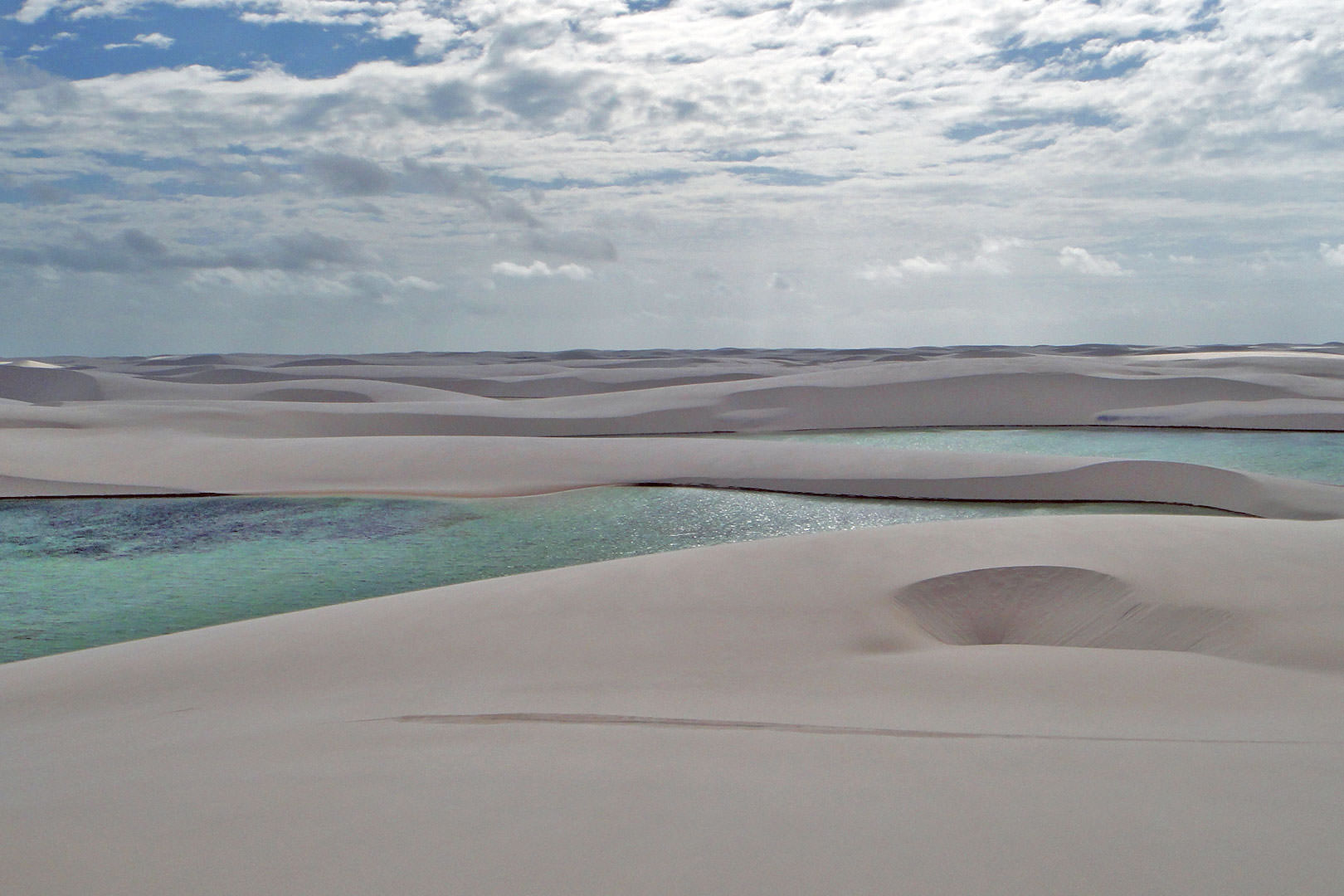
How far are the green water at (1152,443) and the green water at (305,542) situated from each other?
3.59 metres

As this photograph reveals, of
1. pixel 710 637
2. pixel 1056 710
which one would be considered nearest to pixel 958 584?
pixel 710 637

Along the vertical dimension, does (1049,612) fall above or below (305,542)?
above

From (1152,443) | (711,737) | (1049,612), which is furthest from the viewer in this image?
(1152,443)

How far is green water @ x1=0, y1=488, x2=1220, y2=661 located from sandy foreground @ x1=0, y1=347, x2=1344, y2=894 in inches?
54.8

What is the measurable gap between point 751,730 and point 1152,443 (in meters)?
12.3

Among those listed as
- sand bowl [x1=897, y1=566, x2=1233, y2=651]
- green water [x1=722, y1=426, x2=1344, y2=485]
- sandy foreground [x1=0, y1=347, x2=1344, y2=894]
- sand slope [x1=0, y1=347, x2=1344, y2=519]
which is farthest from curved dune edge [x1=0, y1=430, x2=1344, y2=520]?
sand bowl [x1=897, y1=566, x2=1233, y2=651]

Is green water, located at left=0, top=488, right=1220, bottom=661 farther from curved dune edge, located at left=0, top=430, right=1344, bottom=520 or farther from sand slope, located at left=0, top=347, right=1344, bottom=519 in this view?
sand slope, located at left=0, top=347, right=1344, bottom=519

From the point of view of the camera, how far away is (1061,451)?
40.9 ft

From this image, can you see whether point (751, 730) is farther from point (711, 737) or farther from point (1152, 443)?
point (1152, 443)

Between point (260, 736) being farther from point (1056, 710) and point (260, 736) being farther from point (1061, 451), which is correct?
point (1061, 451)

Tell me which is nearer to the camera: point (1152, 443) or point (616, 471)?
point (616, 471)

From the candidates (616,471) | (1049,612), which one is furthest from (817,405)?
(1049,612)

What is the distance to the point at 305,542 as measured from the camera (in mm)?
6906

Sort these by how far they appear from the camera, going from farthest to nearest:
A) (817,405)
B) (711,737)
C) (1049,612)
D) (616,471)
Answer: (817,405) → (616,471) → (1049,612) → (711,737)
